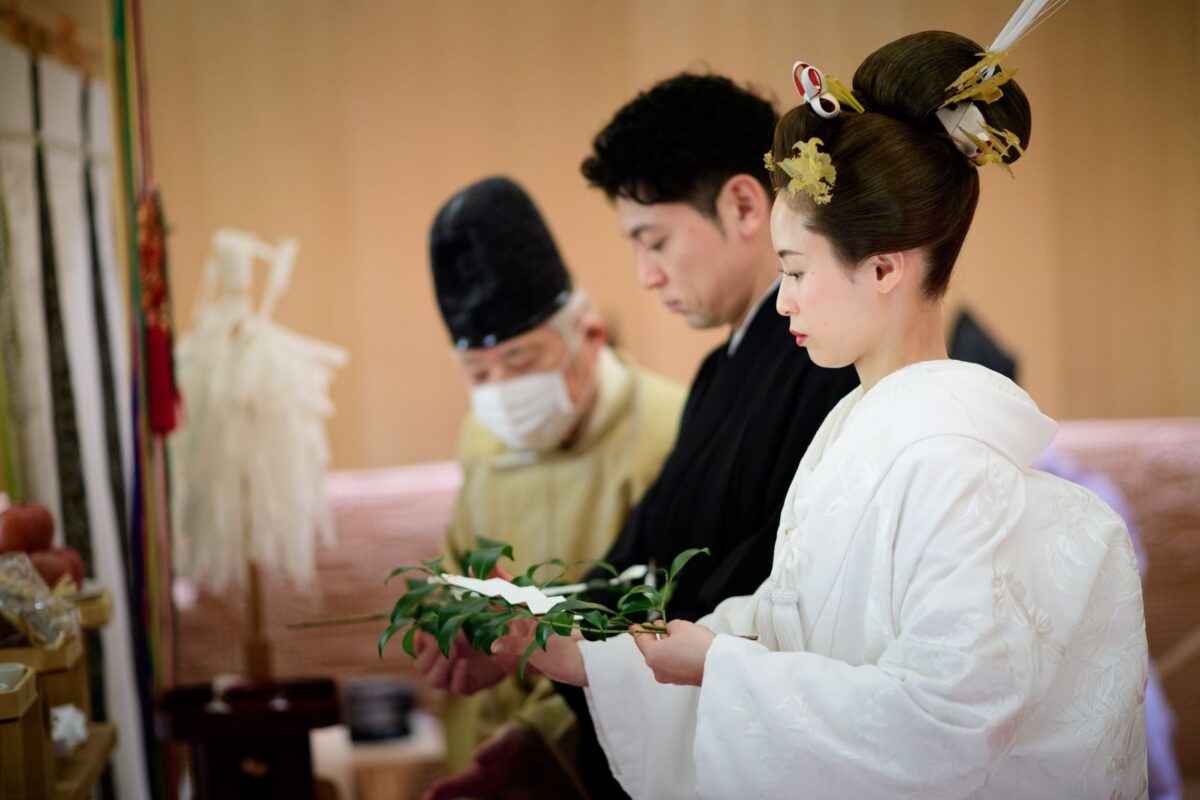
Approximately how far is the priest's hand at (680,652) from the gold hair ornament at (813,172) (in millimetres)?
477

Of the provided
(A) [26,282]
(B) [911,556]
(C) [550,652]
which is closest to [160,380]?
(A) [26,282]

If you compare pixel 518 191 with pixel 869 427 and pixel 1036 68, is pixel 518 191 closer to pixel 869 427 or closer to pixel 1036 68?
pixel 869 427

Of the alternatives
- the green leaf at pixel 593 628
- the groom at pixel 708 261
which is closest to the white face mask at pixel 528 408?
the groom at pixel 708 261

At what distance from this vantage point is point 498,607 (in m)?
1.45

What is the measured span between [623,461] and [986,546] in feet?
5.25

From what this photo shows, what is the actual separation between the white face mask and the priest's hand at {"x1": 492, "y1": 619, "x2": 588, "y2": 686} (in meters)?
1.10

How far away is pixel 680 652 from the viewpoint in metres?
1.30

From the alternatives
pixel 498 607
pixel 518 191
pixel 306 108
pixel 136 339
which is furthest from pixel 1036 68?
pixel 498 607

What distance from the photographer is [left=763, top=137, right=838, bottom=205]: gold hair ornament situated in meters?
1.23

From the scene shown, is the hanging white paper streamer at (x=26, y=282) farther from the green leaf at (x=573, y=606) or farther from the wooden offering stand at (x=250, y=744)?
the green leaf at (x=573, y=606)

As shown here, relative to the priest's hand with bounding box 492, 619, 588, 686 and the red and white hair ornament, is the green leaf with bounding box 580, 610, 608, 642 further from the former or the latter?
the red and white hair ornament

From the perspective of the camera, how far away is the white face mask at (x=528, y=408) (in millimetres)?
2580

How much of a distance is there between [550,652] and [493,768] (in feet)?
3.04

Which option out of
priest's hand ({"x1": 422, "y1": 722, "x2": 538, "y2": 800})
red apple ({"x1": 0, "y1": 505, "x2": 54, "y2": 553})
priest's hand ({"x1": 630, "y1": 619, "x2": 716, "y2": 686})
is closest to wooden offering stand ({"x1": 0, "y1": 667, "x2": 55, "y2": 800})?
red apple ({"x1": 0, "y1": 505, "x2": 54, "y2": 553})
